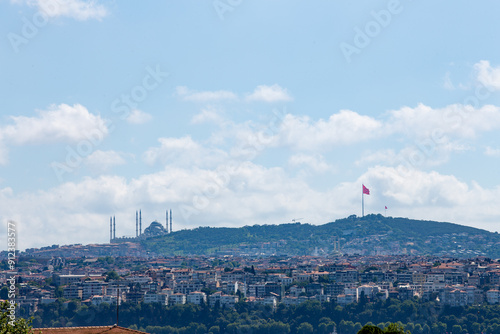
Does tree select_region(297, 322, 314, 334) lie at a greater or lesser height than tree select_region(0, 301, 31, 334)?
lesser

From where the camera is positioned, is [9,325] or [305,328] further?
[305,328]

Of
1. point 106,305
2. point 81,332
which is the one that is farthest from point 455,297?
point 81,332

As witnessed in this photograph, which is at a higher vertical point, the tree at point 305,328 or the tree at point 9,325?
the tree at point 9,325

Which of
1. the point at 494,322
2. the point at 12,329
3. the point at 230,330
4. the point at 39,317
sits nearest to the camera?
the point at 12,329

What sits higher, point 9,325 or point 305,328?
point 9,325

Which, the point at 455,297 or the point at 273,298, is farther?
the point at 273,298

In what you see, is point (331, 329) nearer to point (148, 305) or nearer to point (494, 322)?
point (494, 322)

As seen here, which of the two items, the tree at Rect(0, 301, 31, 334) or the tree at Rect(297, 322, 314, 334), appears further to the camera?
the tree at Rect(297, 322, 314, 334)

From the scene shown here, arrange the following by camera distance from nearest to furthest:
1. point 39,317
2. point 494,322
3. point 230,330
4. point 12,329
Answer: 1. point 12,329
2. point 494,322
3. point 230,330
4. point 39,317

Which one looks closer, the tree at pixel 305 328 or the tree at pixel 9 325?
the tree at pixel 9 325

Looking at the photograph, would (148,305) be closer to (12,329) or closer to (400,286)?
(400,286)
